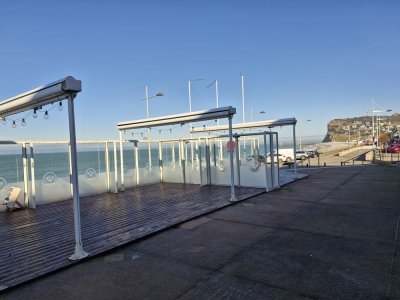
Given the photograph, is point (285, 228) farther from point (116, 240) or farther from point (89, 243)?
point (89, 243)

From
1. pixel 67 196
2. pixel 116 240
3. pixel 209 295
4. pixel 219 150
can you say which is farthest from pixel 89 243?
pixel 219 150

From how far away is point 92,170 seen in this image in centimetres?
1230

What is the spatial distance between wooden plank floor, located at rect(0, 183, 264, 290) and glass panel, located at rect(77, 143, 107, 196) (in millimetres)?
600

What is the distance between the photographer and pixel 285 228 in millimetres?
6520

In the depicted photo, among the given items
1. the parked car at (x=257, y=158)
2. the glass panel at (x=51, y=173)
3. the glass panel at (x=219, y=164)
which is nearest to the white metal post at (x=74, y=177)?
the glass panel at (x=51, y=173)

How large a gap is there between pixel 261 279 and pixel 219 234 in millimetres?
2179

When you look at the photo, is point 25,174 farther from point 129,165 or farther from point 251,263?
point 251,263

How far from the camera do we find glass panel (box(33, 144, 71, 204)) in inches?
408

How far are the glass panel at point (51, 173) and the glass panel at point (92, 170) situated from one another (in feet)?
2.07

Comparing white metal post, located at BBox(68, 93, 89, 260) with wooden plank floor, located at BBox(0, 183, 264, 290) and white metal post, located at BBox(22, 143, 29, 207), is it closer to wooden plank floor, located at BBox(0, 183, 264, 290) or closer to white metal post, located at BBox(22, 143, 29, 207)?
wooden plank floor, located at BBox(0, 183, 264, 290)

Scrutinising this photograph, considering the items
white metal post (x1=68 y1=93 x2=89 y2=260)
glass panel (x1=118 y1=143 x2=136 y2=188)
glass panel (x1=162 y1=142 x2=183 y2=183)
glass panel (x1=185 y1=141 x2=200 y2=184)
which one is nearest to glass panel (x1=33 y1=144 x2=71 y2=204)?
glass panel (x1=118 y1=143 x2=136 y2=188)

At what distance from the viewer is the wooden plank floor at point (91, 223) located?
5.04 metres

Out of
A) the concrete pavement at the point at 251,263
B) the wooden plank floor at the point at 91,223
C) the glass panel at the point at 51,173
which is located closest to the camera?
the concrete pavement at the point at 251,263

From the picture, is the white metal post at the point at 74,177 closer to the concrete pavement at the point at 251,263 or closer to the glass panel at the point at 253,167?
the concrete pavement at the point at 251,263
